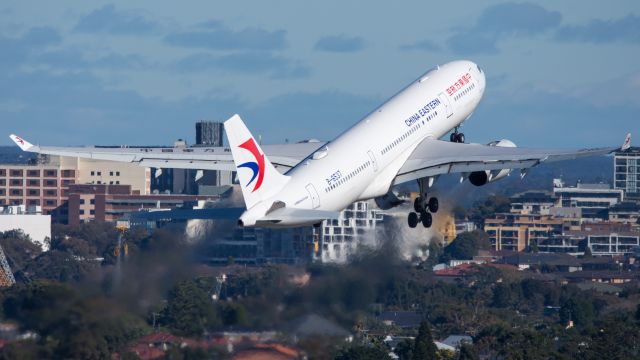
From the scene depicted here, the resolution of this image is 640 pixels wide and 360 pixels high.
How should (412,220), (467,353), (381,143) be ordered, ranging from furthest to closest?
1. (467,353)
2. (412,220)
3. (381,143)

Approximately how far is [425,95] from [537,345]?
765 inches

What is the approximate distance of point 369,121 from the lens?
7256 centimetres

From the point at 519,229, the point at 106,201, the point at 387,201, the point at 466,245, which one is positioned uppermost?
the point at 106,201

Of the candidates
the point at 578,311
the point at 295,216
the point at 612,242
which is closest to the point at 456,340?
the point at 578,311

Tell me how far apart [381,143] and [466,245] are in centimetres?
6737

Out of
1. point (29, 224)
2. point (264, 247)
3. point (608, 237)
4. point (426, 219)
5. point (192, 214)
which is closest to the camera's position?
point (192, 214)

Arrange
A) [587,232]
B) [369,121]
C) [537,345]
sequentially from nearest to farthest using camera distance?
[369,121], [537,345], [587,232]

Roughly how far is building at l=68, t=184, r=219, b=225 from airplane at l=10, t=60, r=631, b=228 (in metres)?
97.5

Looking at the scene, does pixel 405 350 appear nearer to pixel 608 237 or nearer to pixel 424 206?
pixel 424 206

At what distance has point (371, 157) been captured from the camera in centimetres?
7038

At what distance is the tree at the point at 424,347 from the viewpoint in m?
83.8

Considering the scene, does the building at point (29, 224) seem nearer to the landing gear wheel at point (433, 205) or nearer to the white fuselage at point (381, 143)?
the white fuselage at point (381, 143)

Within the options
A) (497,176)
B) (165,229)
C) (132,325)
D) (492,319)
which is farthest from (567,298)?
(132,325)

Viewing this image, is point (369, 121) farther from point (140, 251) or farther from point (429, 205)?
point (140, 251)
